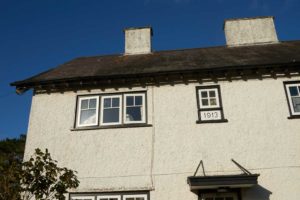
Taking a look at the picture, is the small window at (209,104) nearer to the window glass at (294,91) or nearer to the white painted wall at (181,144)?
the white painted wall at (181,144)

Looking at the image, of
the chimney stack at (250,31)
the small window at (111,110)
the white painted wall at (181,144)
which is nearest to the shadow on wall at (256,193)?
the white painted wall at (181,144)

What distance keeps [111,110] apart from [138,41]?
6.08 metres

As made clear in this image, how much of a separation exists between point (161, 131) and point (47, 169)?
443 cm

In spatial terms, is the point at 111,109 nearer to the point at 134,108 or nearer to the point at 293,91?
the point at 134,108

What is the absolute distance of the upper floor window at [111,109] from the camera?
1141cm

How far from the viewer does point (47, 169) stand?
797cm

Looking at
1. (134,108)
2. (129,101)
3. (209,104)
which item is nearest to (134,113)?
(134,108)

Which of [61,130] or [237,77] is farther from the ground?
[237,77]

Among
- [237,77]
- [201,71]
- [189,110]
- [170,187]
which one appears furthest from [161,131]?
[237,77]

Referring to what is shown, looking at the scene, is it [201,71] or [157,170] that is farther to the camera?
[201,71]

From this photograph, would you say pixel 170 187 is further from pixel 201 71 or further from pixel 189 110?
pixel 201 71

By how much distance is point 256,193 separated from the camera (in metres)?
9.73

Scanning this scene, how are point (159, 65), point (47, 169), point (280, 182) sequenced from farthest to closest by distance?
point (159, 65)
point (280, 182)
point (47, 169)

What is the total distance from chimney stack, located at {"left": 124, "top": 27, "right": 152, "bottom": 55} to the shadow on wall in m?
9.18
